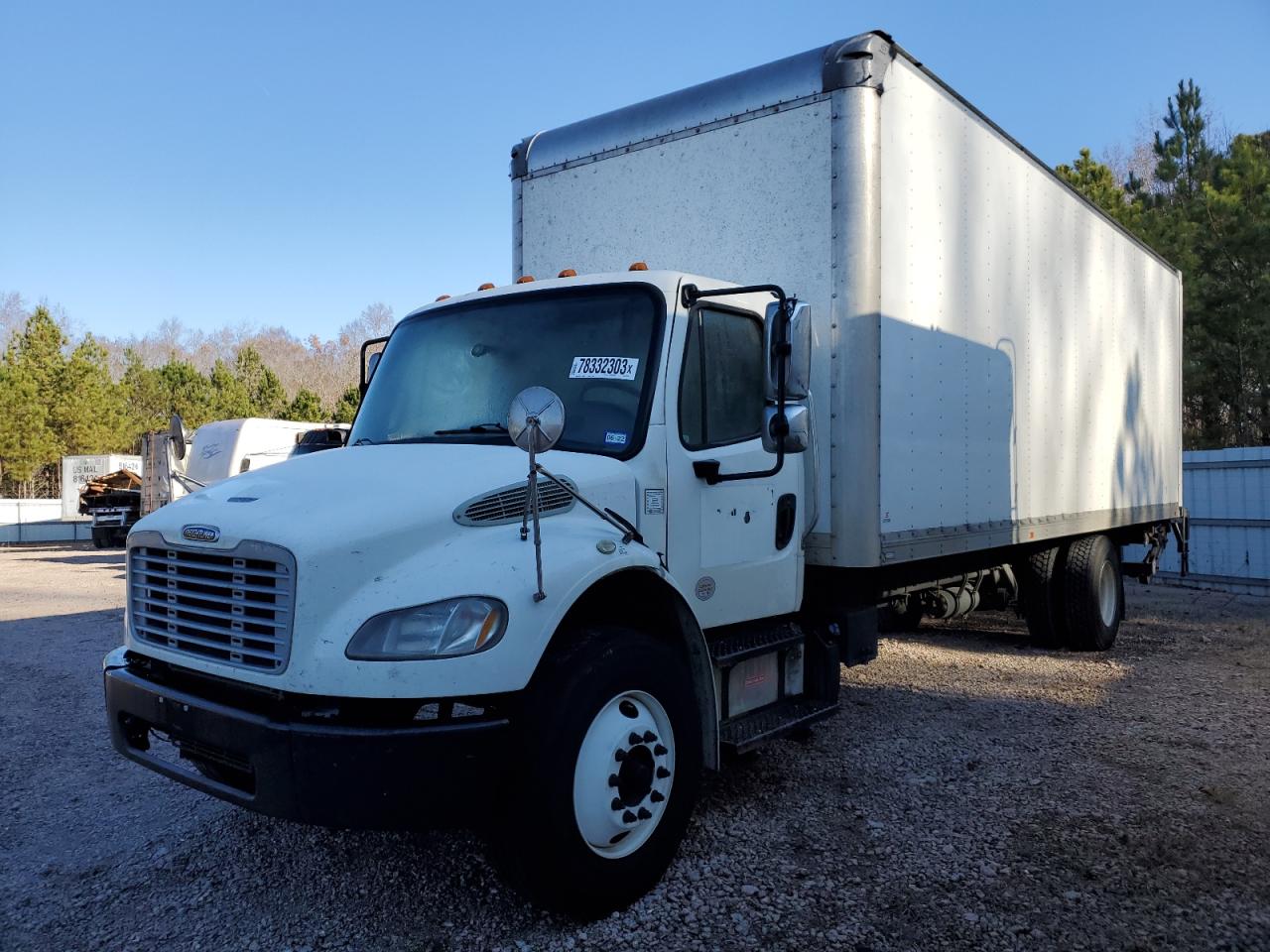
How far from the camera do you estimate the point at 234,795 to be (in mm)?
3076

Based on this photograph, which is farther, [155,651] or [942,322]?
[942,322]

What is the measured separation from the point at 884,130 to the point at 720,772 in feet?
11.7

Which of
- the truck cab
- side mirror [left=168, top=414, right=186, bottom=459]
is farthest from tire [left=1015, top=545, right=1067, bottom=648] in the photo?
side mirror [left=168, top=414, right=186, bottom=459]

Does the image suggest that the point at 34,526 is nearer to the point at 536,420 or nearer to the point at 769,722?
the point at 769,722

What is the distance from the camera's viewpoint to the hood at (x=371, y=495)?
10.2 ft

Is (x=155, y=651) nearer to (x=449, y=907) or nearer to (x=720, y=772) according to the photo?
(x=449, y=907)

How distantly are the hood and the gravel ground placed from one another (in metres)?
1.46

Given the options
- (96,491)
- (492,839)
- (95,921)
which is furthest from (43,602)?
(96,491)

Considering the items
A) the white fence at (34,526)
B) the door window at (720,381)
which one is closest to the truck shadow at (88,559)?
the white fence at (34,526)

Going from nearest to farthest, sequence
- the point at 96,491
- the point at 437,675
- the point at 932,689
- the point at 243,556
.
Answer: the point at 437,675 < the point at 243,556 < the point at 932,689 < the point at 96,491

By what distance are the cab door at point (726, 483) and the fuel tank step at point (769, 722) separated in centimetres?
48

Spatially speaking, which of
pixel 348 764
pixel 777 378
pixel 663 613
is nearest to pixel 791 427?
pixel 777 378

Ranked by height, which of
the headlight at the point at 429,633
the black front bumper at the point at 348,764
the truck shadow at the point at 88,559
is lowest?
the truck shadow at the point at 88,559

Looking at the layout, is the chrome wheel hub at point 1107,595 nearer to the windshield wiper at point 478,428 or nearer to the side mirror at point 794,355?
the side mirror at point 794,355
